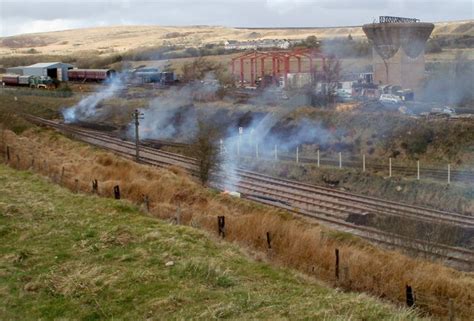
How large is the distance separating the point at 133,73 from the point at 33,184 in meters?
47.8

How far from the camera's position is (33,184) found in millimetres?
15570

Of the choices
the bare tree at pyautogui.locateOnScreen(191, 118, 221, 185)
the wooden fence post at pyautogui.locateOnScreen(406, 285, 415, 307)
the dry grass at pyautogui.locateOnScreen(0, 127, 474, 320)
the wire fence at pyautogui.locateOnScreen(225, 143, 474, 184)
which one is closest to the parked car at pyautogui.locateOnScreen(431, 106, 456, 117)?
the wire fence at pyautogui.locateOnScreen(225, 143, 474, 184)

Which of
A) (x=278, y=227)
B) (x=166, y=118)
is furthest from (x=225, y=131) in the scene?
(x=278, y=227)

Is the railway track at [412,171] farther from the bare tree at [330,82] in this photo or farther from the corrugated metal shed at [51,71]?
the corrugated metal shed at [51,71]

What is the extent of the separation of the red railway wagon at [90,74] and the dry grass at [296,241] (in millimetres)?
38973

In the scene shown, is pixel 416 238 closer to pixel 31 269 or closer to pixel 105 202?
pixel 105 202

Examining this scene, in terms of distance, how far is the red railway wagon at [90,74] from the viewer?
59344mm

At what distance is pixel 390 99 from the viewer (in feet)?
124

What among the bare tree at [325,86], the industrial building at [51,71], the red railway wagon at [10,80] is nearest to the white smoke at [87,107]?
the industrial building at [51,71]

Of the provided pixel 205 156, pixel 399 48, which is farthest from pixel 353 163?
pixel 399 48

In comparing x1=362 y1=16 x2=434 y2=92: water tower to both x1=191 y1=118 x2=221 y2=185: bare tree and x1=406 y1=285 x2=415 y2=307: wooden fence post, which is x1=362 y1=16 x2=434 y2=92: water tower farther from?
x1=406 y1=285 x2=415 y2=307: wooden fence post

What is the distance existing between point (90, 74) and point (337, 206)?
4406 centimetres

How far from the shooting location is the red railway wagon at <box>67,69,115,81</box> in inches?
2336

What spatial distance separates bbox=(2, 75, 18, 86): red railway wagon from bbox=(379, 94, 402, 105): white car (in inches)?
1576
